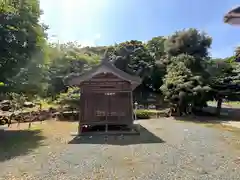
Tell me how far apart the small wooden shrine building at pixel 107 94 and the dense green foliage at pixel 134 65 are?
8.55 feet

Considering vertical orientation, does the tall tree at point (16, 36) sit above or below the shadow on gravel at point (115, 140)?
above

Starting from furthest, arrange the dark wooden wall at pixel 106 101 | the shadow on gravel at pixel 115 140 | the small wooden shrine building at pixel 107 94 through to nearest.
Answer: the dark wooden wall at pixel 106 101, the small wooden shrine building at pixel 107 94, the shadow on gravel at pixel 115 140

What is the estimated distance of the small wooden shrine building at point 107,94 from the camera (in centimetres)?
1118

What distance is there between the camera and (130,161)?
643 centimetres

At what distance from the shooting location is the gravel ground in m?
5.31

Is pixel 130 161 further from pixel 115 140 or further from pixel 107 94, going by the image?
pixel 107 94

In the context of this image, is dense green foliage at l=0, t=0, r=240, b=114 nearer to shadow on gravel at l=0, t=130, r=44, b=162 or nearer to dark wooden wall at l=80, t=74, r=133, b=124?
shadow on gravel at l=0, t=130, r=44, b=162

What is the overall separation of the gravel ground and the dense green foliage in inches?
172

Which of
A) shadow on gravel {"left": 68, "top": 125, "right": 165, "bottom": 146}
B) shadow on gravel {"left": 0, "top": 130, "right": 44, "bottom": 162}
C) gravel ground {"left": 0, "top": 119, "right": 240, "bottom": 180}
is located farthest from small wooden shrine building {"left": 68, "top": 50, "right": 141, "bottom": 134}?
gravel ground {"left": 0, "top": 119, "right": 240, "bottom": 180}

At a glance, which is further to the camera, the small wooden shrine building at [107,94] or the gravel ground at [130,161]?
the small wooden shrine building at [107,94]

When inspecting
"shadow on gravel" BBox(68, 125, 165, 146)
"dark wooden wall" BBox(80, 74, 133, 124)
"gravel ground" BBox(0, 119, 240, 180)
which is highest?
"dark wooden wall" BBox(80, 74, 133, 124)

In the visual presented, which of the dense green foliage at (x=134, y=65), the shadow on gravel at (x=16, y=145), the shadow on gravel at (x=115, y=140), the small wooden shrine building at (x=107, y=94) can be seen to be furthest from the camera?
the small wooden shrine building at (x=107, y=94)

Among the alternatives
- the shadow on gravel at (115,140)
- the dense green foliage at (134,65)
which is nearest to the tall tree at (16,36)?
the dense green foliage at (134,65)

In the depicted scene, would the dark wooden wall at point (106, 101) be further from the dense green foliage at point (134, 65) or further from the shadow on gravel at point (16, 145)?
the dense green foliage at point (134, 65)
